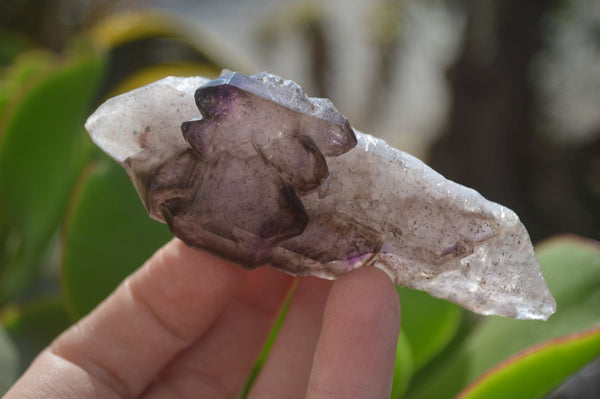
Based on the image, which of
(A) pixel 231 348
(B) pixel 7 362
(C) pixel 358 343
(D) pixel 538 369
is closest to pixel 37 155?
(B) pixel 7 362

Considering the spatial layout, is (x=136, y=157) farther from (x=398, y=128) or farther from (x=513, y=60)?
(x=398, y=128)

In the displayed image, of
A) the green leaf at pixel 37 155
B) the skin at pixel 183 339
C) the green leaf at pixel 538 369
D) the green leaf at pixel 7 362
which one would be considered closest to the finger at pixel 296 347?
the skin at pixel 183 339

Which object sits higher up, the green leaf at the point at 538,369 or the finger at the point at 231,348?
the green leaf at the point at 538,369

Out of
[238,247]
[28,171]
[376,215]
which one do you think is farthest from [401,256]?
[28,171]

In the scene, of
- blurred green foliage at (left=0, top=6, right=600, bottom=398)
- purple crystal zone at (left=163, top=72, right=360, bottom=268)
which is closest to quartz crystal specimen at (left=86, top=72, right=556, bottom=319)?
purple crystal zone at (left=163, top=72, right=360, bottom=268)

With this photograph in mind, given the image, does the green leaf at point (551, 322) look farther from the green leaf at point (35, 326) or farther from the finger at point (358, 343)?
the green leaf at point (35, 326)

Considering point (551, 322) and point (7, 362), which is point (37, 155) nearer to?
point (7, 362)

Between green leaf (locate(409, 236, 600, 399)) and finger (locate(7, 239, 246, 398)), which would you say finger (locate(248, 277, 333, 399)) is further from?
green leaf (locate(409, 236, 600, 399))
